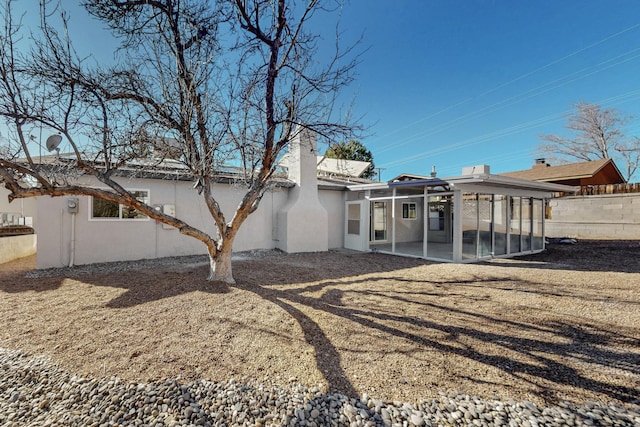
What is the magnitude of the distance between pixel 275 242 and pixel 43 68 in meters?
7.97

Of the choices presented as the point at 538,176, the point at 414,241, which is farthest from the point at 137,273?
the point at 538,176

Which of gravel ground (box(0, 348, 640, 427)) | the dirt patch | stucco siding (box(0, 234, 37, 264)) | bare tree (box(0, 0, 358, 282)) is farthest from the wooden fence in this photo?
stucco siding (box(0, 234, 37, 264))

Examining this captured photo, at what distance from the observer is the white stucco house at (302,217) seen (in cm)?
798

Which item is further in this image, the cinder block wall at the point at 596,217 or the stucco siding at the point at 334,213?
the cinder block wall at the point at 596,217

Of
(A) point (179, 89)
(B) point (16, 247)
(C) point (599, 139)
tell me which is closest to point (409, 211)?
(A) point (179, 89)

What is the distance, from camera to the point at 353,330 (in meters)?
3.84

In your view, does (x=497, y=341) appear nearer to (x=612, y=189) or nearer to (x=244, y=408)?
(x=244, y=408)

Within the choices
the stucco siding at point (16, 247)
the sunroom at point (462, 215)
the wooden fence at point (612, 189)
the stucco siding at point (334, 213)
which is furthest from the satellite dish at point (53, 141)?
the wooden fence at point (612, 189)

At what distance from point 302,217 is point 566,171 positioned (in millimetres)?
20740

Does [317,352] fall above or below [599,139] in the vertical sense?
below

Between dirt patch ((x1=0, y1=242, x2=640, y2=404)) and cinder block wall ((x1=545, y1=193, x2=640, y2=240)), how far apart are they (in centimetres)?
988

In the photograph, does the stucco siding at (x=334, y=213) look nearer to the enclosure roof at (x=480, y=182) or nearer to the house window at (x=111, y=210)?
the enclosure roof at (x=480, y=182)

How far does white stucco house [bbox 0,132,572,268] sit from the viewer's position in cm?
798

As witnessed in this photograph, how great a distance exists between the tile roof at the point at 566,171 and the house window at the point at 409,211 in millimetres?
12623
